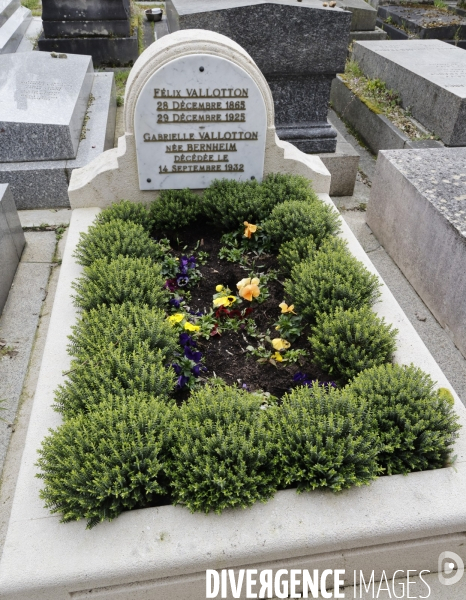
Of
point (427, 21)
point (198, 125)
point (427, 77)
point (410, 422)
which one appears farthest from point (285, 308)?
point (427, 21)

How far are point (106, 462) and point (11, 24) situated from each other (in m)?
9.40

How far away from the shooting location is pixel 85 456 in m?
2.23

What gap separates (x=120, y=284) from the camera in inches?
125

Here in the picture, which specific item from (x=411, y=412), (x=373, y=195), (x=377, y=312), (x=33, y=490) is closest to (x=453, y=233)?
(x=377, y=312)

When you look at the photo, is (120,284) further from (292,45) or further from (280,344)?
(292,45)

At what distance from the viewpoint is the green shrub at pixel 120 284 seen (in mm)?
3189

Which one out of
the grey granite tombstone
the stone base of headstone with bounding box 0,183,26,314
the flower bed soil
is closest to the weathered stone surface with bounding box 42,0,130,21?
the grey granite tombstone

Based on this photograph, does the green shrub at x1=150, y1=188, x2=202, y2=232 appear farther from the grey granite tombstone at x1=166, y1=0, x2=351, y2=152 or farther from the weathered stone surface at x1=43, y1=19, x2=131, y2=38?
the weathered stone surface at x1=43, y1=19, x2=131, y2=38

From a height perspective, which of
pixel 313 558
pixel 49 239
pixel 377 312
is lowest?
pixel 49 239

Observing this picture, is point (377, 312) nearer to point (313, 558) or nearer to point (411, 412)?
point (411, 412)

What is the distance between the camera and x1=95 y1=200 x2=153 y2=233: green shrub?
13.2 ft

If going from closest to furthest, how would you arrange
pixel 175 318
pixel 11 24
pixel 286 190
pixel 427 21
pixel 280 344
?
pixel 280 344, pixel 175 318, pixel 286 190, pixel 11 24, pixel 427 21

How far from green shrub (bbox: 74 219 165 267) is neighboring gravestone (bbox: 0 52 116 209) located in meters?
1.98

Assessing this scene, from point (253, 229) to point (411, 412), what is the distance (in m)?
1.99
